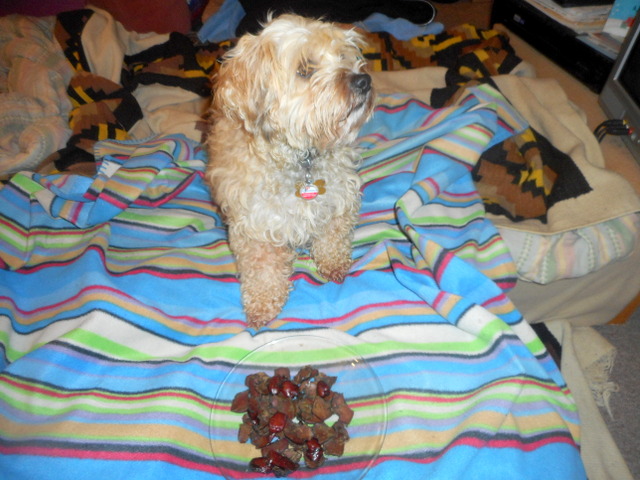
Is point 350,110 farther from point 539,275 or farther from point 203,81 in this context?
point 203,81

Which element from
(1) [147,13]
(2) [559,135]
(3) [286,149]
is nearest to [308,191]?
(3) [286,149]

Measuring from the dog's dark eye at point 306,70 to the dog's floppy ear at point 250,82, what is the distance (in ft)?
0.37

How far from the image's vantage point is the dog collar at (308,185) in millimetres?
1970

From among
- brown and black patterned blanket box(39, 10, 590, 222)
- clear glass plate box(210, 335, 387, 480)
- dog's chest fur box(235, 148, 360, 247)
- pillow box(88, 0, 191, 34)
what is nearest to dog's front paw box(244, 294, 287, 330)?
clear glass plate box(210, 335, 387, 480)

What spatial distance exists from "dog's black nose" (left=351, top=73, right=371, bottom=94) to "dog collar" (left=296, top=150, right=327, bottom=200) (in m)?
0.37

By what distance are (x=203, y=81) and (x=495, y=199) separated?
2.20m

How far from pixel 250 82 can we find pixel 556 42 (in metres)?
2.53

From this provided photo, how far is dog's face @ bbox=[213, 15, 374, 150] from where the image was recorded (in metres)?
1.66

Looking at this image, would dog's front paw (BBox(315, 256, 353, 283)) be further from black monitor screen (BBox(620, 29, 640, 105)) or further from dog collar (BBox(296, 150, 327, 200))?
black monitor screen (BBox(620, 29, 640, 105))

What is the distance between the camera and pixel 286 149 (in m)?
1.88

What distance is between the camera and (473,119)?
2.45 meters

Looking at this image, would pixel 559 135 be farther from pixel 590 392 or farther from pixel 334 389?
pixel 334 389

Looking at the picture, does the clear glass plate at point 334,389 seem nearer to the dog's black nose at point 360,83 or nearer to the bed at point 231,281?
the bed at point 231,281

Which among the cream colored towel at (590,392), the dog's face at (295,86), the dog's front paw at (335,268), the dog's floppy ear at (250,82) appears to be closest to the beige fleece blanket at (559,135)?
the cream colored towel at (590,392)
